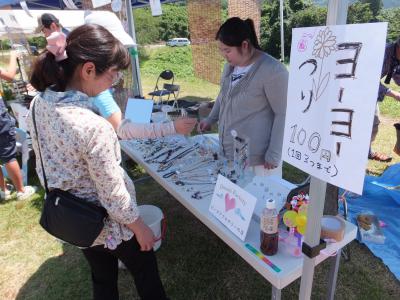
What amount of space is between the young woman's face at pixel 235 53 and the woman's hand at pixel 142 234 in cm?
112

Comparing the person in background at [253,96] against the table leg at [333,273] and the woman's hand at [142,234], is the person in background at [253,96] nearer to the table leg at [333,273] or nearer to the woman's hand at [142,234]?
the table leg at [333,273]

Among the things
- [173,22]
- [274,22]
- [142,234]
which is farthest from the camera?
[173,22]

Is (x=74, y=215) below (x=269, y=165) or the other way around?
the other way around

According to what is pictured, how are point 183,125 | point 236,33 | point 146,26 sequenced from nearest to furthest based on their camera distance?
point 183,125 → point 236,33 → point 146,26

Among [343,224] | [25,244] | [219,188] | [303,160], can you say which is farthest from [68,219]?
[25,244]

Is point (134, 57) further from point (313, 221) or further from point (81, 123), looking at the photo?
point (313, 221)

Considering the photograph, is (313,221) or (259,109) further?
(259,109)

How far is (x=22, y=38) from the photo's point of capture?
20.3 feet

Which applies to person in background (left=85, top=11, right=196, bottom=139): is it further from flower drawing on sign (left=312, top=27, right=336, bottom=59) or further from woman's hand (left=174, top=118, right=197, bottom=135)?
flower drawing on sign (left=312, top=27, right=336, bottom=59)

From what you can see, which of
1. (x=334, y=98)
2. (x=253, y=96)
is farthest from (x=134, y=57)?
(x=334, y=98)

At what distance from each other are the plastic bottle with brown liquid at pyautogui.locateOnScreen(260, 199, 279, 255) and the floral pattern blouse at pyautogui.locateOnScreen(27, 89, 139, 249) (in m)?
0.47

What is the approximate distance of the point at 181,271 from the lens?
2.11 m

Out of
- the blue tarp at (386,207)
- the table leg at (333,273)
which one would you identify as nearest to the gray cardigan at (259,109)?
the table leg at (333,273)

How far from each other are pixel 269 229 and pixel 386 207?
6.98 feet
